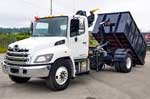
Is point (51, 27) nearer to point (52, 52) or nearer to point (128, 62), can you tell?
point (52, 52)

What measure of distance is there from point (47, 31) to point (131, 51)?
5.73 m

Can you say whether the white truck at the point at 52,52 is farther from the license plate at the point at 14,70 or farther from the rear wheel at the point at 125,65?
the rear wheel at the point at 125,65

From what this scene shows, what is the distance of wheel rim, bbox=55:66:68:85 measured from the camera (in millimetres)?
10133

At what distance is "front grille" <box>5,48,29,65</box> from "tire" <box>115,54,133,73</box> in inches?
237

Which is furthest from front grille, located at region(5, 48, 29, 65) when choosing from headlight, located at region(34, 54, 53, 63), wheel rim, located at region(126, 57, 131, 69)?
wheel rim, located at region(126, 57, 131, 69)

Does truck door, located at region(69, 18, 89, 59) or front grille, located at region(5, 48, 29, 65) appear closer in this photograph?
front grille, located at region(5, 48, 29, 65)

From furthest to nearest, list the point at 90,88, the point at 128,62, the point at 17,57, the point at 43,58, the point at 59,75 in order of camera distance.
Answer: the point at 128,62 < the point at 90,88 < the point at 59,75 < the point at 17,57 < the point at 43,58

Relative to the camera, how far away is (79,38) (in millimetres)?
11500

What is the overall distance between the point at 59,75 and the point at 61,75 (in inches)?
4.2

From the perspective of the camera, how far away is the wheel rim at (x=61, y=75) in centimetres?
1013

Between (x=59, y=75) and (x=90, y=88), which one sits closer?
(x=59, y=75)

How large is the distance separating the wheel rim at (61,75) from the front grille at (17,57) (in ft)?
3.73

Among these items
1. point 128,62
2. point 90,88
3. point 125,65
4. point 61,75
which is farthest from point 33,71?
point 128,62

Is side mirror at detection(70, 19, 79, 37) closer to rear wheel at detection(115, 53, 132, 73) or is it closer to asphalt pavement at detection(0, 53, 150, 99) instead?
asphalt pavement at detection(0, 53, 150, 99)
